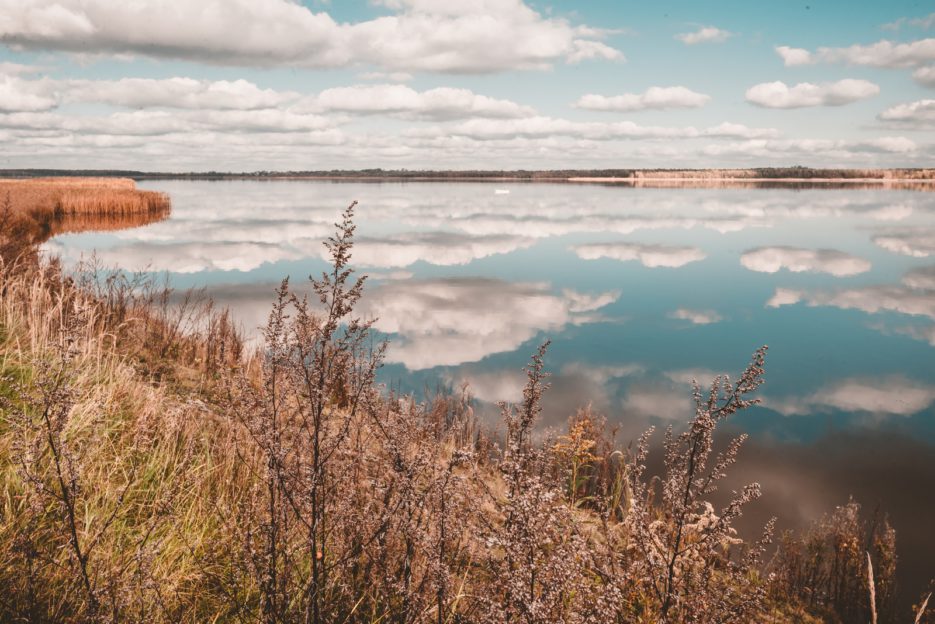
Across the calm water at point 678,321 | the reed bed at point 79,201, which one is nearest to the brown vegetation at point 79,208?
the reed bed at point 79,201

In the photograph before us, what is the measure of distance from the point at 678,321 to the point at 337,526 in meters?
19.2

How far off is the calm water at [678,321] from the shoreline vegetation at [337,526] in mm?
3718

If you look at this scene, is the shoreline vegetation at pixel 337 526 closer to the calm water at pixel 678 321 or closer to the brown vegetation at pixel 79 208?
the calm water at pixel 678 321

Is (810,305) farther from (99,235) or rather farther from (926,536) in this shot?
(99,235)

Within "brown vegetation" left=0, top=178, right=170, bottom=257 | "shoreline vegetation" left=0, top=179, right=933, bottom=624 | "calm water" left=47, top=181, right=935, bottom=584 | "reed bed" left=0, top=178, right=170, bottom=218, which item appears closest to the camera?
"shoreline vegetation" left=0, top=179, right=933, bottom=624

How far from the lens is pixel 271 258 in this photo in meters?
33.8

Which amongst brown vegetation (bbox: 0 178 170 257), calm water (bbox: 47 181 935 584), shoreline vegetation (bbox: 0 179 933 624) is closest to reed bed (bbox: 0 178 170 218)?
brown vegetation (bbox: 0 178 170 257)

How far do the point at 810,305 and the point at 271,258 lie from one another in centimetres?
2829

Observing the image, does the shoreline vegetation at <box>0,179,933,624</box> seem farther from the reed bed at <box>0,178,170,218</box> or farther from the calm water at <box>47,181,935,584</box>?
the reed bed at <box>0,178,170,218</box>

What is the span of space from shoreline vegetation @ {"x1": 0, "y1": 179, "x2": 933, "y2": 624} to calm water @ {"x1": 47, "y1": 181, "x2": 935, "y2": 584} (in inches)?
146

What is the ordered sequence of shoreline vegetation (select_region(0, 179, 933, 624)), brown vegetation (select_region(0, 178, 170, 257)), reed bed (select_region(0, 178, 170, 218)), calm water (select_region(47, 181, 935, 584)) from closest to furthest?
shoreline vegetation (select_region(0, 179, 933, 624))
calm water (select_region(47, 181, 935, 584))
brown vegetation (select_region(0, 178, 170, 257))
reed bed (select_region(0, 178, 170, 218))

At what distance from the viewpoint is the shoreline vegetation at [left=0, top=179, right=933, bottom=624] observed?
3049 millimetres

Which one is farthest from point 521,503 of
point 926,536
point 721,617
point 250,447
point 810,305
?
point 810,305

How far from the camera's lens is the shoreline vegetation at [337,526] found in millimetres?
3049
